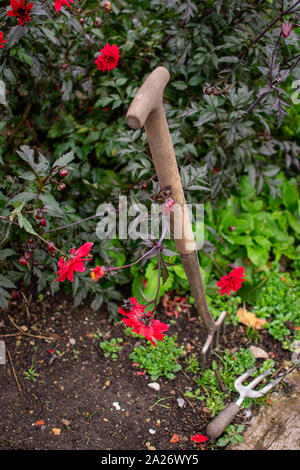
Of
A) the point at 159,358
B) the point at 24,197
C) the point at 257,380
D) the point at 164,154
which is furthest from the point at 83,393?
the point at 164,154

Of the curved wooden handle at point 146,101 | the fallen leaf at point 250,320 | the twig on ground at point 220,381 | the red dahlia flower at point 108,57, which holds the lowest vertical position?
the twig on ground at point 220,381

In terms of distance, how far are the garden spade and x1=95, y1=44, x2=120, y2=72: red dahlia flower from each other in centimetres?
67

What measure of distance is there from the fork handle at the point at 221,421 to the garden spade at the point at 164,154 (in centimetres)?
25

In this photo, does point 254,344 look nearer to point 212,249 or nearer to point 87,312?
point 212,249

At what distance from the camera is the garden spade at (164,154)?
44.4 inches

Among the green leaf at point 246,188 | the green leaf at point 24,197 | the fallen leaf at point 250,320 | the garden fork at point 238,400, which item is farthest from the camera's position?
the green leaf at point 246,188

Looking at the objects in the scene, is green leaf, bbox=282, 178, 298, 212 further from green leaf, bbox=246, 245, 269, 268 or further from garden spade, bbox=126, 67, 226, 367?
garden spade, bbox=126, 67, 226, 367

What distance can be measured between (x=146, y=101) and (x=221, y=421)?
4.20 feet

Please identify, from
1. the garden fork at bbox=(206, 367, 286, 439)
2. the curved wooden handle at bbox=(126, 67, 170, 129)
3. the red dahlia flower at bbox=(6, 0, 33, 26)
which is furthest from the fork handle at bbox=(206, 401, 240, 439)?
the red dahlia flower at bbox=(6, 0, 33, 26)

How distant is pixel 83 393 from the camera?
1811 millimetres

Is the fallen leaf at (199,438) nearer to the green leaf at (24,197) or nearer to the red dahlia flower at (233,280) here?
the red dahlia flower at (233,280)

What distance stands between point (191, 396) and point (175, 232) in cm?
79

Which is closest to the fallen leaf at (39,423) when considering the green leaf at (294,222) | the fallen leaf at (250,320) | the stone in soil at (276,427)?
the stone in soil at (276,427)

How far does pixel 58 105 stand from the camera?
2.44 m
